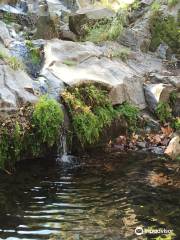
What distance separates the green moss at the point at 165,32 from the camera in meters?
15.3

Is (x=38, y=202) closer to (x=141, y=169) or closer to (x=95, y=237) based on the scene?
(x=95, y=237)

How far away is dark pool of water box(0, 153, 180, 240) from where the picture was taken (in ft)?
21.8

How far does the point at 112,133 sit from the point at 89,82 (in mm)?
1399

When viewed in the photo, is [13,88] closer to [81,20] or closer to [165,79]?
[165,79]

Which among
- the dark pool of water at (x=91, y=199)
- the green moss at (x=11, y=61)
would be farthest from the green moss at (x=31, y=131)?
the green moss at (x=11, y=61)

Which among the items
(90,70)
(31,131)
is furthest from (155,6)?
(31,131)

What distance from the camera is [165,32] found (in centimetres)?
1548

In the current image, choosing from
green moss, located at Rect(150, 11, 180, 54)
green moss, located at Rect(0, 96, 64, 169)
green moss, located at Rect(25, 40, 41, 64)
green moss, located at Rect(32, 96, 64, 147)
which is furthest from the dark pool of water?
green moss, located at Rect(150, 11, 180, 54)

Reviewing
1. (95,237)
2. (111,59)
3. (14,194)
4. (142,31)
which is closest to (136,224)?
(95,237)

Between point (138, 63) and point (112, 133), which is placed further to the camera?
point (138, 63)

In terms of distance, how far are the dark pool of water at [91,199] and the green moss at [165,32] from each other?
5950 millimetres

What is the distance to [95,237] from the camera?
251 inches

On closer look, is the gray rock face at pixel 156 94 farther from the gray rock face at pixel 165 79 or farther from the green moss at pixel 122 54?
the green moss at pixel 122 54

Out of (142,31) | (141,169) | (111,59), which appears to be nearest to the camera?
(141,169)
